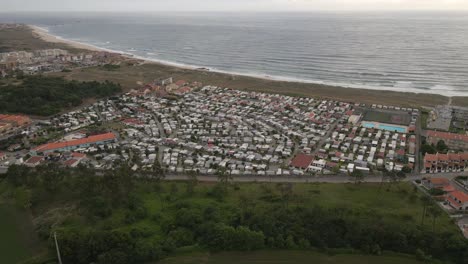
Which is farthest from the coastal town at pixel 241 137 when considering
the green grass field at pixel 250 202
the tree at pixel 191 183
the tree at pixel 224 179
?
the green grass field at pixel 250 202

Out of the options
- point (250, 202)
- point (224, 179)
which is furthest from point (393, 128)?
point (250, 202)

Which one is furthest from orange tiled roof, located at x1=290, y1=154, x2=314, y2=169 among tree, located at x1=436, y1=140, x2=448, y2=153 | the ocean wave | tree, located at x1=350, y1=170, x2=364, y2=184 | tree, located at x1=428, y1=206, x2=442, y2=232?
the ocean wave

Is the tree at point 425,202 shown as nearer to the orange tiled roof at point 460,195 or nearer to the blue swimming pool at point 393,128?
the orange tiled roof at point 460,195

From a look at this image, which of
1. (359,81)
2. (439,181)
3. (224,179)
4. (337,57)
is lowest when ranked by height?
(224,179)

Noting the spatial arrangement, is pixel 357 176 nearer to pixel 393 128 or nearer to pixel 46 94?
pixel 393 128

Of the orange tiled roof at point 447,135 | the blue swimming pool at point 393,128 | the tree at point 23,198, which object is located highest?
the orange tiled roof at point 447,135

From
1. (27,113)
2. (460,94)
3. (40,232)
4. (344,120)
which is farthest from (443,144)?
(27,113)
